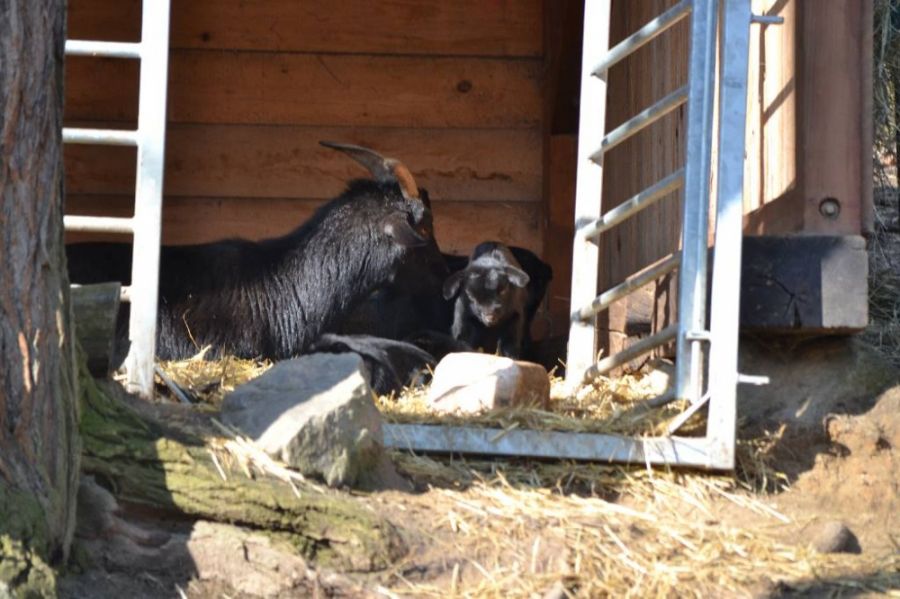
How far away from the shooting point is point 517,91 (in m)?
10.7

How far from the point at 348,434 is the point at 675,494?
4.42ft

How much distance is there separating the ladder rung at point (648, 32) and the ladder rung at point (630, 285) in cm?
90

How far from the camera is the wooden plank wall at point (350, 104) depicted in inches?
417

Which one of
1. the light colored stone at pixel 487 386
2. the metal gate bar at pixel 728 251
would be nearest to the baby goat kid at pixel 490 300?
the light colored stone at pixel 487 386

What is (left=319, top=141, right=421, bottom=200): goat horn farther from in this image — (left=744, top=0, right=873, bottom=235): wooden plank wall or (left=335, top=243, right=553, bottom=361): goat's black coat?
(left=744, top=0, right=873, bottom=235): wooden plank wall

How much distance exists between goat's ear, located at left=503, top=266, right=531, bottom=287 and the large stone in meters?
3.20

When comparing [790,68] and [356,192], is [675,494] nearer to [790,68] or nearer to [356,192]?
[790,68]

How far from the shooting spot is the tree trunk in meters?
3.77

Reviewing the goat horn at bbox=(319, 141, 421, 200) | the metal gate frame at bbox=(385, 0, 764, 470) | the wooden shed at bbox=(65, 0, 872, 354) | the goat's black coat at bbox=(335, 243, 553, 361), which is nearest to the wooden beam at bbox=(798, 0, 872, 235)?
the metal gate frame at bbox=(385, 0, 764, 470)

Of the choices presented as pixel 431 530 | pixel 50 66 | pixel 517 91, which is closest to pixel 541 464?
pixel 431 530

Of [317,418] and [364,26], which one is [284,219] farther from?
[317,418]

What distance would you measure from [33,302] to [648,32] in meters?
3.16

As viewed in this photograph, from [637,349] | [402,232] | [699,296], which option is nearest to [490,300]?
[402,232]

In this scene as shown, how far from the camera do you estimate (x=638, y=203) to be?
19.6 ft
